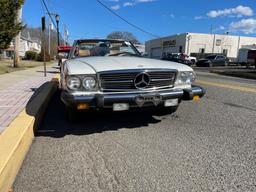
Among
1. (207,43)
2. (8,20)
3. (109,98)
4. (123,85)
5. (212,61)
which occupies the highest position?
(8,20)

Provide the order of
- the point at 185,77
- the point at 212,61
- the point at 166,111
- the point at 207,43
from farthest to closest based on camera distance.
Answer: the point at 207,43 < the point at 212,61 < the point at 166,111 < the point at 185,77

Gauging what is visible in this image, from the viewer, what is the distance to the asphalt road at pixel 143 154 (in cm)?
331

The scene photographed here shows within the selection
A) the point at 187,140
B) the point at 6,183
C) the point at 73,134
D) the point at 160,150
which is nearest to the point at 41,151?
the point at 73,134

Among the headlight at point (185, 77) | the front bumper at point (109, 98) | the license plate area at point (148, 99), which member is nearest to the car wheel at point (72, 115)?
the front bumper at point (109, 98)

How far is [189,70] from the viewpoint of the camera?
540 centimetres

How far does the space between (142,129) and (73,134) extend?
3.71ft

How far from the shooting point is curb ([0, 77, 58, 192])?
10.5 ft

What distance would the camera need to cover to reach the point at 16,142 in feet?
12.7

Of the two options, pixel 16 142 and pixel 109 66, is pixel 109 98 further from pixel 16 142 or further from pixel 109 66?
pixel 16 142

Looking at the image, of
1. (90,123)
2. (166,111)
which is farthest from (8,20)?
(166,111)

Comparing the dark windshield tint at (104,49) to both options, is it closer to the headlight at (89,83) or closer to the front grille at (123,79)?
the front grille at (123,79)

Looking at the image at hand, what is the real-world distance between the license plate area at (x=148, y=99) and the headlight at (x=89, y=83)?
0.67m

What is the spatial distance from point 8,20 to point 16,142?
14.8m

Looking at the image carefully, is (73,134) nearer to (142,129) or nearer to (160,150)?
(142,129)
